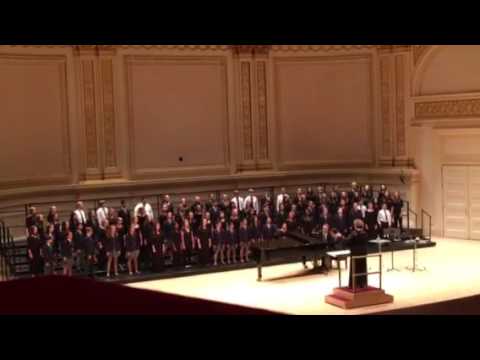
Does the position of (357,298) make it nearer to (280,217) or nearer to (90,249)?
(280,217)

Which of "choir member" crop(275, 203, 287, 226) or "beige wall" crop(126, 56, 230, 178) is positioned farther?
"beige wall" crop(126, 56, 230, 178)

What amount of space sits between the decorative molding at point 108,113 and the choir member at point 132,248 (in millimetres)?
4261

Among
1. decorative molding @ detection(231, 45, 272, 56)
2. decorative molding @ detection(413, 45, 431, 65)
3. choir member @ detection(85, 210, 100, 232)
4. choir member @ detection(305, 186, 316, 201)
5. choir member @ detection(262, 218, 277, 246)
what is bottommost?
choir member @ detection(262, 218, 277, 246)

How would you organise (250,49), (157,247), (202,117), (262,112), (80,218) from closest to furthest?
(157,247), (80,218), (202,117), (250,49), (262,112)

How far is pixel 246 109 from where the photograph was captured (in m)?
19.6

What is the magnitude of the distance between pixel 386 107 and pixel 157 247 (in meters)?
8.64

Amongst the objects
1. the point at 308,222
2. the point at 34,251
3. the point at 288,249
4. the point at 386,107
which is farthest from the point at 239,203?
the point at 386,107

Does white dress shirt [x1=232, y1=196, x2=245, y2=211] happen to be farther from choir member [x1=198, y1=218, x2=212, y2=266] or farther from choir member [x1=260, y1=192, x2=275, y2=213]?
choir member [x1=198, y1=218, x2=212, y2=266]

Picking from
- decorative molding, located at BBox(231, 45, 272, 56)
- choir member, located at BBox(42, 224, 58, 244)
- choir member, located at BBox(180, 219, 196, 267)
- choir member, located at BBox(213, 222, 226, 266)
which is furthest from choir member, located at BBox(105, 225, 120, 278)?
decorative molding, located at BBox(231, 45, 272, 56)

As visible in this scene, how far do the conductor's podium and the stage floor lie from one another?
0.39 ft

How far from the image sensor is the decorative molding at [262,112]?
778 inches

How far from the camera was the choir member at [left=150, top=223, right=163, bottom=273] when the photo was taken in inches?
561
